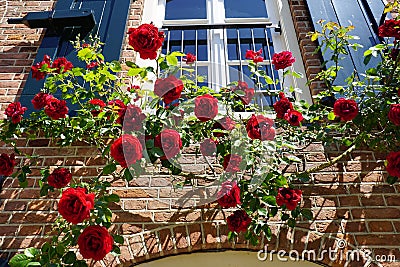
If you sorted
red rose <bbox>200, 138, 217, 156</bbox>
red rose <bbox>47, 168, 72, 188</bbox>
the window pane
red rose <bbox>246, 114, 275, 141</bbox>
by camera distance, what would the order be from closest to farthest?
red rose <bbox>246, 114, 275, 141</bbox>, red rose <bbox>47, 168, 72, 188</bbox>, red rose <bbox>200, 138, 217, 156</bbox>, the window pane

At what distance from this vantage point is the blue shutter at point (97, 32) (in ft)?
10.3

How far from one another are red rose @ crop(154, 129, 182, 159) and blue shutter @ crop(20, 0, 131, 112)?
1484 millimetres

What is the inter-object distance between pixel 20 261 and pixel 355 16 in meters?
3.21

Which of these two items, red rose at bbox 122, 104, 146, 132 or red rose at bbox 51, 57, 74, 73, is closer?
red rose at bbox 122, 104, 146, 132

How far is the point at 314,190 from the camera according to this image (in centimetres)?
260

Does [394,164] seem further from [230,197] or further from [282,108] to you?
[230,197]

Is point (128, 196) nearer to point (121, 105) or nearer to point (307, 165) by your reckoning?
point (121, 105)

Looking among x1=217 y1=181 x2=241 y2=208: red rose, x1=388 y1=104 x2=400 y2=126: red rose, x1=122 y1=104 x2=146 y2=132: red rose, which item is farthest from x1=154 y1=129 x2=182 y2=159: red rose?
x1=388 y1=104 x2=400 y2=126: red rose

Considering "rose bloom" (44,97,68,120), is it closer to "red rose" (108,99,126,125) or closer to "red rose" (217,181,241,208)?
"red rose" (108,99,126,125)

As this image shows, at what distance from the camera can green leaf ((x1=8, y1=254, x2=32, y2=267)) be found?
1831 mm

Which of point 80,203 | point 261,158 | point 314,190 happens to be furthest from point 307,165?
point 80,203

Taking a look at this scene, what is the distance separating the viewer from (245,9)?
398 centimetres

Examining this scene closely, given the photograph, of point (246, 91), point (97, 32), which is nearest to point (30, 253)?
point (246, 91)

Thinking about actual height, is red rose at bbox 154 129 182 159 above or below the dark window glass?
below
